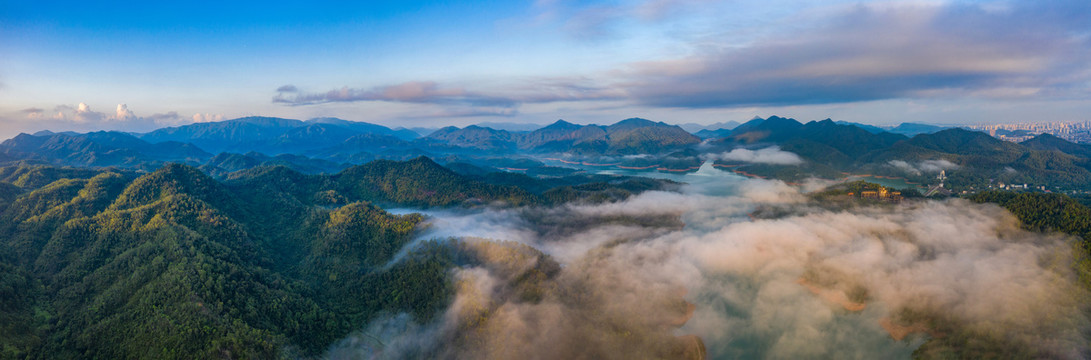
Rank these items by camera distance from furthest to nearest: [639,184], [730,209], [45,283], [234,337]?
[639,184] < [730,209] < [45,283] < [234,337]

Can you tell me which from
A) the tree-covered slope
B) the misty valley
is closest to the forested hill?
the tree-covered slope

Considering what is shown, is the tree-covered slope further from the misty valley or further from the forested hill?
the misty valley

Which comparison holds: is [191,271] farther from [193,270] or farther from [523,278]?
[523,278]

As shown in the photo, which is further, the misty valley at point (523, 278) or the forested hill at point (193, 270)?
the misty valley at point (523, 278)

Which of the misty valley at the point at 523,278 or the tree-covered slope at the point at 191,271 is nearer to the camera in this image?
the tree-covered slope at the point at 191,271

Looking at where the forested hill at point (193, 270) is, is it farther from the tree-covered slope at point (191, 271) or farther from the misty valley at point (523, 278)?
the misty valley at point (523, 278)

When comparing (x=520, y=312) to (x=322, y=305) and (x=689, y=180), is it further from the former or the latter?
(x=689, y=180)

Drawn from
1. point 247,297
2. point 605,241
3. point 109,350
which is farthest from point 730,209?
point 109,350

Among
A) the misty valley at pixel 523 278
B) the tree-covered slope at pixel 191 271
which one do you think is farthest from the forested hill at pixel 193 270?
the misty valley at pixel 523 278
